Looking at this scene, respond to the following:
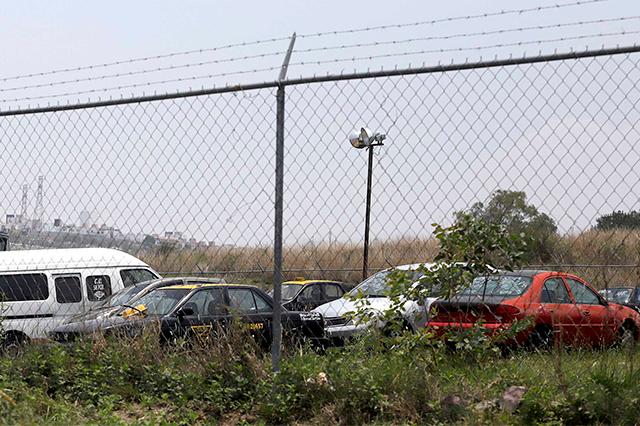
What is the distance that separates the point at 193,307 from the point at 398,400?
6766 mm

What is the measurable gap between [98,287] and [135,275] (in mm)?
1083

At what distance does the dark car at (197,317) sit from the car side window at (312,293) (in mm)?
2737

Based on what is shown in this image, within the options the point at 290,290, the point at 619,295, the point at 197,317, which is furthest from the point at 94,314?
the point at 290,290

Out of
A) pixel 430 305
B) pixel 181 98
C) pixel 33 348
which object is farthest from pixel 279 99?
pixel 33 348

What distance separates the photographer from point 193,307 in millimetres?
13305

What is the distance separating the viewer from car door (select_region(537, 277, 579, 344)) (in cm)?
763

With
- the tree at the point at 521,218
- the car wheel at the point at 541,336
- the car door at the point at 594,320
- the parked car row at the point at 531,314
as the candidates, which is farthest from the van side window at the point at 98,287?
the tree at the point at 521,218

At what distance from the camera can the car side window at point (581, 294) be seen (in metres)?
9.09

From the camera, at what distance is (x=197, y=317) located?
11.1m

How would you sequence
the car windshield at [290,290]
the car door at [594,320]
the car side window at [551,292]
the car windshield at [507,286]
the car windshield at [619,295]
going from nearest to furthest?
the car door at [594,320]
the car windshield at [619,295]
the car windshield at [507,286]
the car side window at [551,292]
the car windshield at [290,290]

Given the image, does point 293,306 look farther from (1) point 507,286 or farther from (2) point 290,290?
(1) point 507,286

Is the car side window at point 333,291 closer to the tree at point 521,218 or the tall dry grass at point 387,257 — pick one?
the tall dry grass at point 387,257

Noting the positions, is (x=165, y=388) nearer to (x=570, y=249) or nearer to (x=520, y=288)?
(x=570, y=249)

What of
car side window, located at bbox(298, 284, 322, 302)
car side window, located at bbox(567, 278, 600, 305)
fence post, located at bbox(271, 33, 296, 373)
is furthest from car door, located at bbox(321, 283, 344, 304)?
fence post, located at bbox(271, 33, 296, 373)
